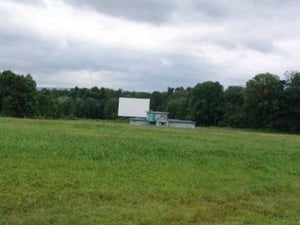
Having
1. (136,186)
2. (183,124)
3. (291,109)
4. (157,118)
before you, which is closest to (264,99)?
(291,109)

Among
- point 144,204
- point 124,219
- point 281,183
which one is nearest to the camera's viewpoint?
point 124,219

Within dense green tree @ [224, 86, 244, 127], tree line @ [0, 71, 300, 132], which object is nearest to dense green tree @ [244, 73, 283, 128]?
tree line @ [0, 71, 300, 132]

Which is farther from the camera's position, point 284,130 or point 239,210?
point 284,130

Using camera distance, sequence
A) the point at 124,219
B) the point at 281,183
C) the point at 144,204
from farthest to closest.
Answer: the point at 281,183
the point at 144,204
the point at 124,219

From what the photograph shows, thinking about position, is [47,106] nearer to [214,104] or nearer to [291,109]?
[214,104]

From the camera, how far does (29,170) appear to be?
1297 cm

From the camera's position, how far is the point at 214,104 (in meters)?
102

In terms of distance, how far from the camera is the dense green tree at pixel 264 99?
8788 cm

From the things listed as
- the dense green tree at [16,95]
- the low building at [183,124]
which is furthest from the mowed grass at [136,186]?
the dense green tree at [16,95]

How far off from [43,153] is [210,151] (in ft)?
25.8

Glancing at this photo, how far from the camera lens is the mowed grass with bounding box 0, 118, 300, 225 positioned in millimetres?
9805

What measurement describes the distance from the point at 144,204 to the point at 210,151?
11005mm

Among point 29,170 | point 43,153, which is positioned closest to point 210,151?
point 43,153

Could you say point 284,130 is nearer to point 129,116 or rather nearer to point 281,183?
Result: point 129,116
